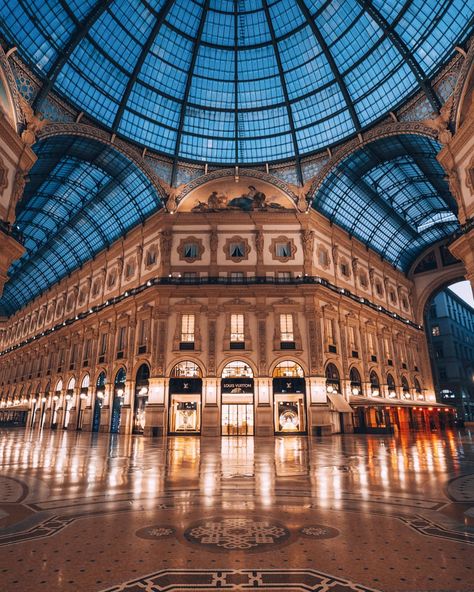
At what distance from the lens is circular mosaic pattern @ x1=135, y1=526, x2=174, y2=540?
16.6 ft

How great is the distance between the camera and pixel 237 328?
36312 mm

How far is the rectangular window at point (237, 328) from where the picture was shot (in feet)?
118

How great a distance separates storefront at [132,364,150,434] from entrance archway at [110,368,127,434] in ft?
8.43

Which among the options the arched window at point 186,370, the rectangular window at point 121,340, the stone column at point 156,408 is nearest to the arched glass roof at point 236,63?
the rectangular window at point 121,340

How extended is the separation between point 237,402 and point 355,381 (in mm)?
13492

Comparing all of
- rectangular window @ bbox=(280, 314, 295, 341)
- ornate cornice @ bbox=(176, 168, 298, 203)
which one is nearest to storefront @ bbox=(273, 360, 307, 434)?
rectangular window @ bbox=(280, 314, 295, 341)

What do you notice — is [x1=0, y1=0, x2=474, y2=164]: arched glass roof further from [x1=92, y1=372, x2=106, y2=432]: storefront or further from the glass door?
[x1=92, y1=372, x2=106, y2=432]: storefront

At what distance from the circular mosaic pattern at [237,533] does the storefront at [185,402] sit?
96.7 feet

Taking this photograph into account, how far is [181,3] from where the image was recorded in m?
35.2

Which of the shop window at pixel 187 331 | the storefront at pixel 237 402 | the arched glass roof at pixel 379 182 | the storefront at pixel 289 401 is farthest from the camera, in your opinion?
the arched glass roof at pixel 379 182

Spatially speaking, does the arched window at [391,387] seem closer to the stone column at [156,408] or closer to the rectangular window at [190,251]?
the stone column at [156,408]

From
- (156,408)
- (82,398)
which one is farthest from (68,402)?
(156,408)

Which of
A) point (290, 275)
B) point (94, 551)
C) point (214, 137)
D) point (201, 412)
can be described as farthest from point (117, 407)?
point (94, 551)

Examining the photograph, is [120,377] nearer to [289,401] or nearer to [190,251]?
[190,251]
